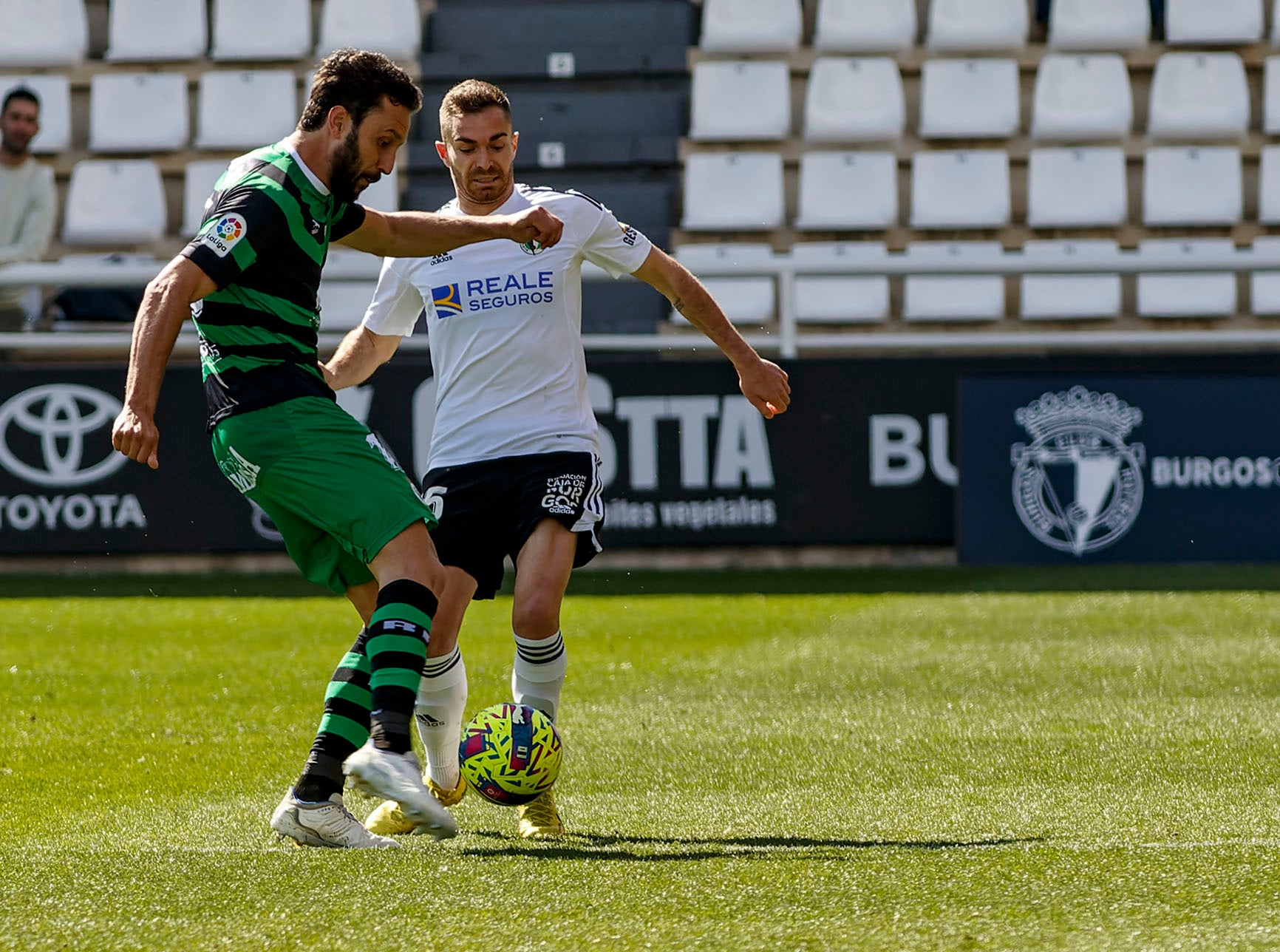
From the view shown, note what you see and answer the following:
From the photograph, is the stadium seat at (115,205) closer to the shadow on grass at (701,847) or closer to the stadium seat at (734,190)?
the stadium seat at (734,190)

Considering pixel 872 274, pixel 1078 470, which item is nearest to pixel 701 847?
pixel 1078 470

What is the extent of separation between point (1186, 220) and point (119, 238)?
8.59 m

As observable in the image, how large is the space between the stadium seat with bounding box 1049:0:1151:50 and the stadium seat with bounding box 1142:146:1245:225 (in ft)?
3.55

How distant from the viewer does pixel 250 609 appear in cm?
870

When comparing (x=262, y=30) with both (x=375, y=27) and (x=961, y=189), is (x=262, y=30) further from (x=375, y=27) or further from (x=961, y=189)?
(x=961, y=189)

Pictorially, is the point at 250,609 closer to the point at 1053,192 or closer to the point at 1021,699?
the point at 1021,699

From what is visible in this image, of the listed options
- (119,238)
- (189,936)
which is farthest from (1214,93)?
(189,936)

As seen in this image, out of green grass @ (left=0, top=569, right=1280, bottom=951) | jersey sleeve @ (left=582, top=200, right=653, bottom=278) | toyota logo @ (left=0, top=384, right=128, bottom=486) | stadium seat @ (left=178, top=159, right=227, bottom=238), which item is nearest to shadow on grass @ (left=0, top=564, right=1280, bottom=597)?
green grass @ (left=0, top=569, right=1280, bottom=951)

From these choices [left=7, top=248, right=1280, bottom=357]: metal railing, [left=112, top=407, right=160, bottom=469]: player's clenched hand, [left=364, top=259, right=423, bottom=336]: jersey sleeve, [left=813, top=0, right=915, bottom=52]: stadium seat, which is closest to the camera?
[left=112, top=407, right=160, bottom=469]: player's clenched hand

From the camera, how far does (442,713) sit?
14.8 ft

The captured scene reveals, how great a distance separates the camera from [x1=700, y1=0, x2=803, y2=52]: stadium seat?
45.6 ft

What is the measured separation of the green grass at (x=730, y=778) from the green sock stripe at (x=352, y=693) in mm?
361

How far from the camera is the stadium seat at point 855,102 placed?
44.4 feet

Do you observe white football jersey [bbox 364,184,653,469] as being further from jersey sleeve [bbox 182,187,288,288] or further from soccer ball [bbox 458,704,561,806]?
jersey sleeve [bbox 182,187,288,288]
